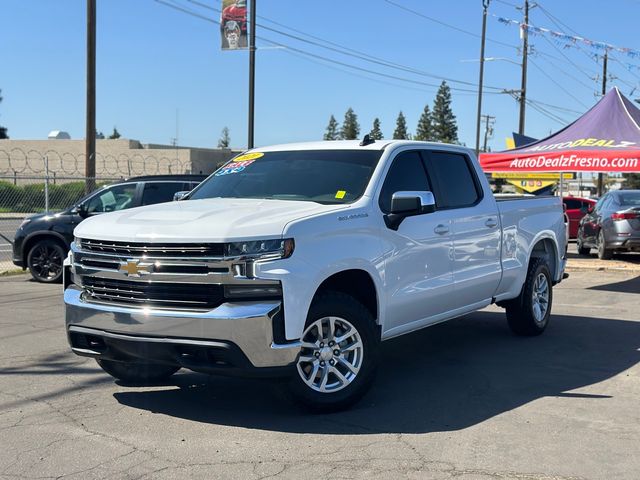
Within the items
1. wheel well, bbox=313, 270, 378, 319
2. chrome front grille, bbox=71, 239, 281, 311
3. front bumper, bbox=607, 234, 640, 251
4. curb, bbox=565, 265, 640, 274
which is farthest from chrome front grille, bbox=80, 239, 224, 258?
front bumper, bbox=607, 234, 640, 251

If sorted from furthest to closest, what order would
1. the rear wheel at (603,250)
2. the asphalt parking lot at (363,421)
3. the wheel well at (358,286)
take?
the rear wheel at (603,250)
the wheel well at (358,286)
the asphalt parking lot at (363,421)

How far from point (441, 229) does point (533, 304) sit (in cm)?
235

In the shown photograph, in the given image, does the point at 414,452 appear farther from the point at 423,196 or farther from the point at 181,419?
the point at 423,196

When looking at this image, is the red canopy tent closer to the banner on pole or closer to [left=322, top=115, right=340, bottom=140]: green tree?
the banner on pole

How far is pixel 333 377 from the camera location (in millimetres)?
5418

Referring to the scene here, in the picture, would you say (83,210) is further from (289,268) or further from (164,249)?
(289,268)

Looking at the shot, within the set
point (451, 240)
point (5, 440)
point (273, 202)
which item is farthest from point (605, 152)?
point (5, 440)

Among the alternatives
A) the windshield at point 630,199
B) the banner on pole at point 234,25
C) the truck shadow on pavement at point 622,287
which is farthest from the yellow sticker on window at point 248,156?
the banner on pole at point 234,25

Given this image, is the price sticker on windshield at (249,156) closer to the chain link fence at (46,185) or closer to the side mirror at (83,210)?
the side mirror at (83,210)

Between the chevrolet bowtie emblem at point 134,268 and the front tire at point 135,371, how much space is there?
4.39ft

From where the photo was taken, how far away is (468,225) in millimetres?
6922

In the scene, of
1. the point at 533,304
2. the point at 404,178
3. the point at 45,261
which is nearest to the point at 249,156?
the point at 404,178

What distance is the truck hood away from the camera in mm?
4883

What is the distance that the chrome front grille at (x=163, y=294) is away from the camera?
15.9 ft
